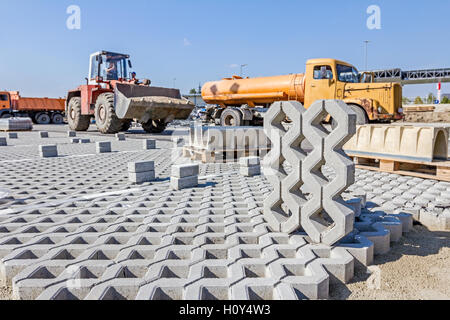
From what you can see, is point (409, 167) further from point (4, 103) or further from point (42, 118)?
point (42, 118)

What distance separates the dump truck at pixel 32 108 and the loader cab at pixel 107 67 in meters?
14.5

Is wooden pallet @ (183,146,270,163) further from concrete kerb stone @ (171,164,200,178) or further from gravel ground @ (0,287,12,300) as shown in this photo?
gravel ground @ (0,287,12,300)

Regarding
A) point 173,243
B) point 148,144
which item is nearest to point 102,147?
point 148,144

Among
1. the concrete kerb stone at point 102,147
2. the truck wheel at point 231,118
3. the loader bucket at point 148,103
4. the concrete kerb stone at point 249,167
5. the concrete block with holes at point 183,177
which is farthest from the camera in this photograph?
the truck wheel at point 231,118

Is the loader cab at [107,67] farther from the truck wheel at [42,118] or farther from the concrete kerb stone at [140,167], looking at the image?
the truck wheel at [42,118]

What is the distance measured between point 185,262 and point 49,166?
563 centimetres

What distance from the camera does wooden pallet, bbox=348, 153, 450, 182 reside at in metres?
5.32

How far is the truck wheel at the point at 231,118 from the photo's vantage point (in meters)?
13.9

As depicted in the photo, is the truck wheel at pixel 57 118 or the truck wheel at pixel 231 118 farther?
the truck wheel at pixel 57 118

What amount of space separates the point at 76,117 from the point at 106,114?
3.87 metres

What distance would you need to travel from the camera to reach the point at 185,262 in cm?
251

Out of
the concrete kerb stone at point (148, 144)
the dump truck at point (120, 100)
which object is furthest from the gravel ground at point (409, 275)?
the dump truck at point (120, 100)

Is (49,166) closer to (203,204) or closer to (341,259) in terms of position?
(203,204)

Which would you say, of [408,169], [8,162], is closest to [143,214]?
[408,169]
